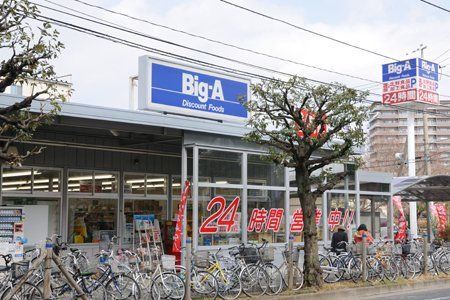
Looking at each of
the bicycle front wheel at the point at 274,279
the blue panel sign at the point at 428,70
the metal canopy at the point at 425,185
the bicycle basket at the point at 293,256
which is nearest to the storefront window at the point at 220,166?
the bicycle basket at the point at 293,256

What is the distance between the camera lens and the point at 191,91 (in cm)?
1498

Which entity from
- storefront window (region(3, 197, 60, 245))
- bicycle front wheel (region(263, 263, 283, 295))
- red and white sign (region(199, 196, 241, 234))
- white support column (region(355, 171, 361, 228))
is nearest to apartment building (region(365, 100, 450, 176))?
white support column (region(355, 171, 361, 228))

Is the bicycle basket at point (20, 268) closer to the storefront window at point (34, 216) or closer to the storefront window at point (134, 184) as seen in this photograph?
the storefront window at point (34, 216)

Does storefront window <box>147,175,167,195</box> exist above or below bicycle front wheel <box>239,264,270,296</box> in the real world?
above

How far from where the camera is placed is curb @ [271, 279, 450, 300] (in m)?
12.4

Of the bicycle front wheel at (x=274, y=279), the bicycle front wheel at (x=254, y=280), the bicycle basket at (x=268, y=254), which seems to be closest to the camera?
the bicycle front wheel at (x=254, y=280)

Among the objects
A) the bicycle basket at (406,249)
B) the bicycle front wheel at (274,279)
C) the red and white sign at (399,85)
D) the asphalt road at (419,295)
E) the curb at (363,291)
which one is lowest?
the asphalt road at (419,295)

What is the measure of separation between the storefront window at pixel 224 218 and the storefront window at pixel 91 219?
2904 millimetres

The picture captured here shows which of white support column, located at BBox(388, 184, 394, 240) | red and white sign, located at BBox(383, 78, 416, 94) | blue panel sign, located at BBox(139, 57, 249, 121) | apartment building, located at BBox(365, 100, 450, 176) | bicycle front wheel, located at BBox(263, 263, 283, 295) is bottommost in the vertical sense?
bicycle front wheel, located at BBox(263, 263, 283, 295)

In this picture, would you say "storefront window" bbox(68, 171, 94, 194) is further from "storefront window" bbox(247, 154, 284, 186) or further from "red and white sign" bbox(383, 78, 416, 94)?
"red and white sign" bbox(383, 78, 416, 94)

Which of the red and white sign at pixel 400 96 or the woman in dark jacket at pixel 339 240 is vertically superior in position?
the red and white sign at pixel 400 96

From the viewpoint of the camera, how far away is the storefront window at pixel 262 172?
15617 mm

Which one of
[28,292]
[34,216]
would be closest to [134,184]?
[34,216]

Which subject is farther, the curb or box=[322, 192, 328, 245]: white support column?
box=[322, 192, 328, 245]: white support column
